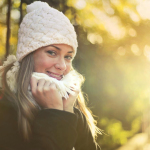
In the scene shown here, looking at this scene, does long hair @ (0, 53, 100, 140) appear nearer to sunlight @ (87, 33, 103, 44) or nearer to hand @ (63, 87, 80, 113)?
hand @ (63, 87, 80, 113)

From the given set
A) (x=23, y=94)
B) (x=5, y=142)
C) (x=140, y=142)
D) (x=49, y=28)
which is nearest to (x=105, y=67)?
(x=49, y=28)

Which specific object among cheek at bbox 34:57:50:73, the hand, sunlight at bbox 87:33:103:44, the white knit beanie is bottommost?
the hand

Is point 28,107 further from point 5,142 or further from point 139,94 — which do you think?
point 139,94

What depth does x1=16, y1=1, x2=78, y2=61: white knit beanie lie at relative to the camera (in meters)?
1.72

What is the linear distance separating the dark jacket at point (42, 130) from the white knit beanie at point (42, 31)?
537mm

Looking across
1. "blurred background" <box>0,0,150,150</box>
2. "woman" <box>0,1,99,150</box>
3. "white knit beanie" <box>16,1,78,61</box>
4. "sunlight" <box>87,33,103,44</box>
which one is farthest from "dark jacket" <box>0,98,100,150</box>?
"sunlight" <box>87,33,103,44</box>

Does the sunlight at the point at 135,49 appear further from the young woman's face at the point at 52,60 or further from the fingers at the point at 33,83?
the fingers at the point at 33,83

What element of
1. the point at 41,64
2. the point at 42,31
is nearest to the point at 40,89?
the point at 41,64

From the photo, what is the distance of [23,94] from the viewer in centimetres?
161

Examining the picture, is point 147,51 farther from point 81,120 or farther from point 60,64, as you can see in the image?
point 60,64

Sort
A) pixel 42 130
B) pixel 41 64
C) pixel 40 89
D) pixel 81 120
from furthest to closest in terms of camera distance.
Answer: pixel 81 120
pixel 41 64
pixel 40 89
pixel 42 130

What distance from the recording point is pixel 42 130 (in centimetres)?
146

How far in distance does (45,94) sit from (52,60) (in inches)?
12.9

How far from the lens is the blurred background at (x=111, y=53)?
3.21m
